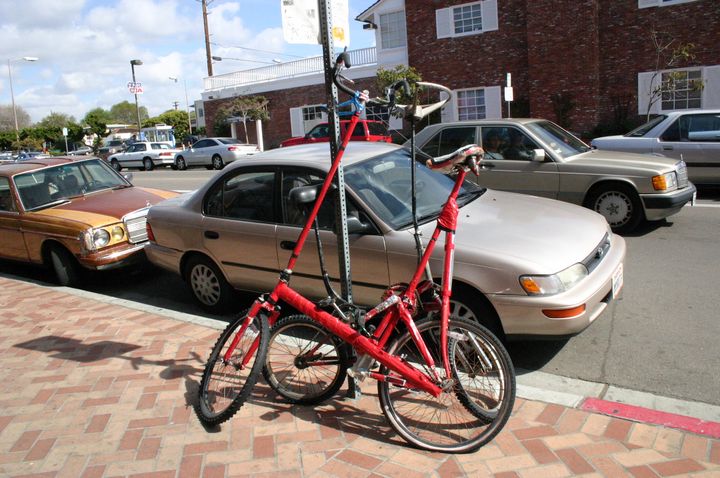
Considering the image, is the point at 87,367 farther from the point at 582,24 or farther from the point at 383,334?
the point at 582,24

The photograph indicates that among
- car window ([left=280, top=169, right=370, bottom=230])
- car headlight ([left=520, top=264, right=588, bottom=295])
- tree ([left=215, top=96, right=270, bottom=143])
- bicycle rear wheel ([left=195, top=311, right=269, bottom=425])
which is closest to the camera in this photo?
Answer: bicycle rear wheel ([left=195, top=311, right=269, bottom=425])

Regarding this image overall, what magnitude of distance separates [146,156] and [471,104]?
1602 centimetres

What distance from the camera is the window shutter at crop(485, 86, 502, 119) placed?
24.0 metres

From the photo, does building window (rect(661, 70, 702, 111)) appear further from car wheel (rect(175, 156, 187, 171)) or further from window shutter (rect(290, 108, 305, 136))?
car wheel (rect(175, 156, 187, 171))

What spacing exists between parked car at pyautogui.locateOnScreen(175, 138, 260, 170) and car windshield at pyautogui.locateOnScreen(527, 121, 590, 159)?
17.7m

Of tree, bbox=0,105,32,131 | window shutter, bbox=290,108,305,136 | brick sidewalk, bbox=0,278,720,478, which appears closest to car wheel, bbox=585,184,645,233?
brick sidewalk, bbox=0,278,720,478

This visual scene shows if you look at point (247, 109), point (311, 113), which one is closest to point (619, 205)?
point (311, 113)

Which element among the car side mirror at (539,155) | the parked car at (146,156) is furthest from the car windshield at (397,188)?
the parked car at (146,156)

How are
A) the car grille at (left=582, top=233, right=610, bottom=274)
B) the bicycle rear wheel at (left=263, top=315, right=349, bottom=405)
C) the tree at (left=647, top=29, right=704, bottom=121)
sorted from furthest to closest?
1. the tree at (left=647, top=29, right=704, bottom=121)
2. the car grille at (left=582, top=233, right=610, bottom=274)
3. the bicycle rear wheel at (left=263, top=315, right=349, bottom=405)

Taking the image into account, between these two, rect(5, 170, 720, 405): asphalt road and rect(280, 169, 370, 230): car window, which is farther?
rect(280, 169, 370, 230): car window

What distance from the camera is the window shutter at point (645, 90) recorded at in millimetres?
20719

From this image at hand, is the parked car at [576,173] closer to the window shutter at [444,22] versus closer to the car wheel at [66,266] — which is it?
the car wheel at [66,266]

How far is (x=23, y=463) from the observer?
3.25 meters

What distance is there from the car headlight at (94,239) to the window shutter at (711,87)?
19438mm
